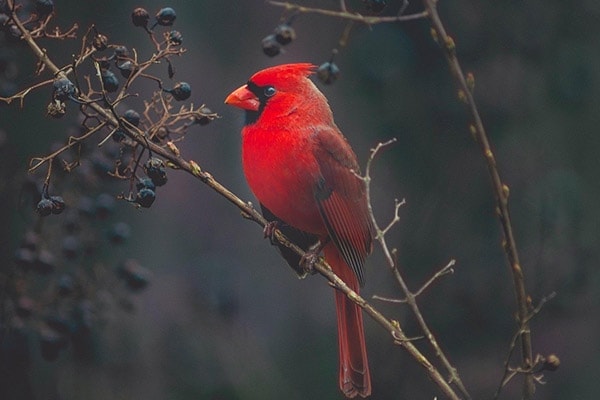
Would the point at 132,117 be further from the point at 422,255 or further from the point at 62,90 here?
the point at 422,255

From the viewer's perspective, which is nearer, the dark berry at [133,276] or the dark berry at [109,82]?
the dark berry at [109,82]

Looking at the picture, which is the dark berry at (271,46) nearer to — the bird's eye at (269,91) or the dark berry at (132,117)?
the dark berry at (132,117)

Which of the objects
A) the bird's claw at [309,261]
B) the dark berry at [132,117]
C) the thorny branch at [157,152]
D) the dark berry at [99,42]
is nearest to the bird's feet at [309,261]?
the bird's claw at [309,261]

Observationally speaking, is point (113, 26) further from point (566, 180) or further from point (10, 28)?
point (10, 28)

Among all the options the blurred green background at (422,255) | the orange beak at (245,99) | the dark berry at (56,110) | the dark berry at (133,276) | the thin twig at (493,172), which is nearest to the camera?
the thin twig at (493,172)

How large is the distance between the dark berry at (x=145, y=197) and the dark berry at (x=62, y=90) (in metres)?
0.14

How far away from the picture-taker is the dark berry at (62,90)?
1.18m

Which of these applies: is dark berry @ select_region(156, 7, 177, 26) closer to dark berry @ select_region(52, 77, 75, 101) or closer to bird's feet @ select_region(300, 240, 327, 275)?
dark berry @ select_region(52, 77, 75, 101)

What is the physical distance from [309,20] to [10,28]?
2417mm

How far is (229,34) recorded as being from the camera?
3789 mm

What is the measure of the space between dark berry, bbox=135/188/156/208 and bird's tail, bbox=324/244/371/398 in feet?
1.28

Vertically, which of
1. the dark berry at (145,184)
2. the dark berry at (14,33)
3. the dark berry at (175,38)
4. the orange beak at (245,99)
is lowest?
the dark berry at (145,184)

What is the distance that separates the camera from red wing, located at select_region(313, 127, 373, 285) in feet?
5.26

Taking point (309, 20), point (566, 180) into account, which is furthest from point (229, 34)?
point (566, 180)
